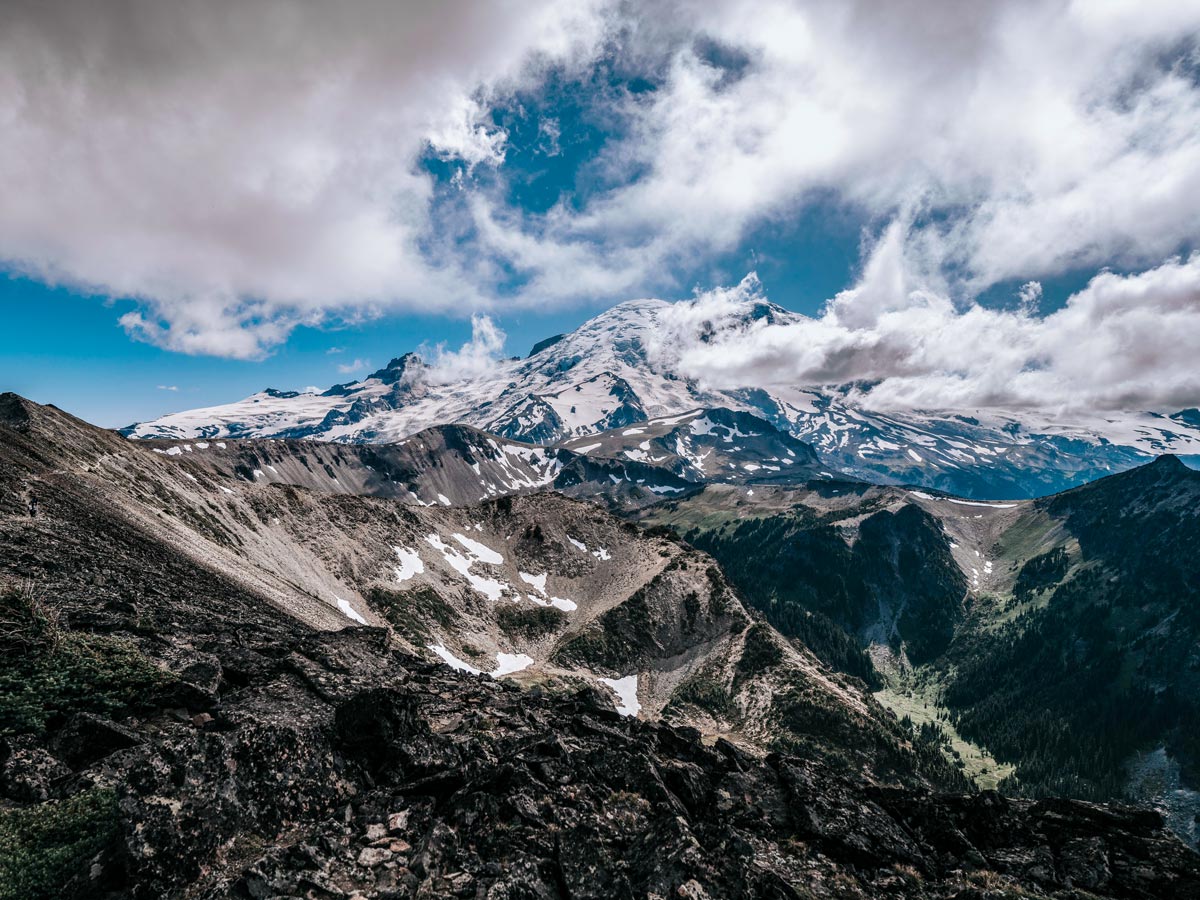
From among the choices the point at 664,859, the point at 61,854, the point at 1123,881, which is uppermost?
the point at 1123,881

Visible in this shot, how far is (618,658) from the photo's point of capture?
469 ft

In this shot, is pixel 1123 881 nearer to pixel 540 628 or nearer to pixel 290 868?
pixel 290 868

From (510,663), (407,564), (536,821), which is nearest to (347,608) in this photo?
(407,564)

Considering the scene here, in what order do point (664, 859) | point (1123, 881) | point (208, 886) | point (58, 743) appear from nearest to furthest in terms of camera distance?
point (208, 886) < point (664, 859) < point (58, 743) < point (1123, 881)

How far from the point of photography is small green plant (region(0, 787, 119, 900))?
520 inches

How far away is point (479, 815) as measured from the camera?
18203 mm

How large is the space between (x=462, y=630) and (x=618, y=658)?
41.5 metres

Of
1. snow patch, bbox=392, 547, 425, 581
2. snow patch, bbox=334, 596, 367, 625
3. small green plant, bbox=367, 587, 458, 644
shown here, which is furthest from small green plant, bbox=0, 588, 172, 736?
snow patch, bbox=392, 547, 425, 581

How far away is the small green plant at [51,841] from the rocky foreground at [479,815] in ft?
0.55

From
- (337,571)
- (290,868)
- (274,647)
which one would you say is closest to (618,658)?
(337,571)

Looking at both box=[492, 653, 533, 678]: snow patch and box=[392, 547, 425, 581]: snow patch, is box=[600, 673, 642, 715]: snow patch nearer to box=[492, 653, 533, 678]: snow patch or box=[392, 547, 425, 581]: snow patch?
box=[492, 653, 533, 678]: snow patch

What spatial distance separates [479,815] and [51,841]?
11.4m

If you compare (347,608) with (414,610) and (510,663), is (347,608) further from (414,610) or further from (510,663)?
(510,663)

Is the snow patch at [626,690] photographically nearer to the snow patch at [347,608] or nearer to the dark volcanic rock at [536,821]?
the snow patch at [347,608]
